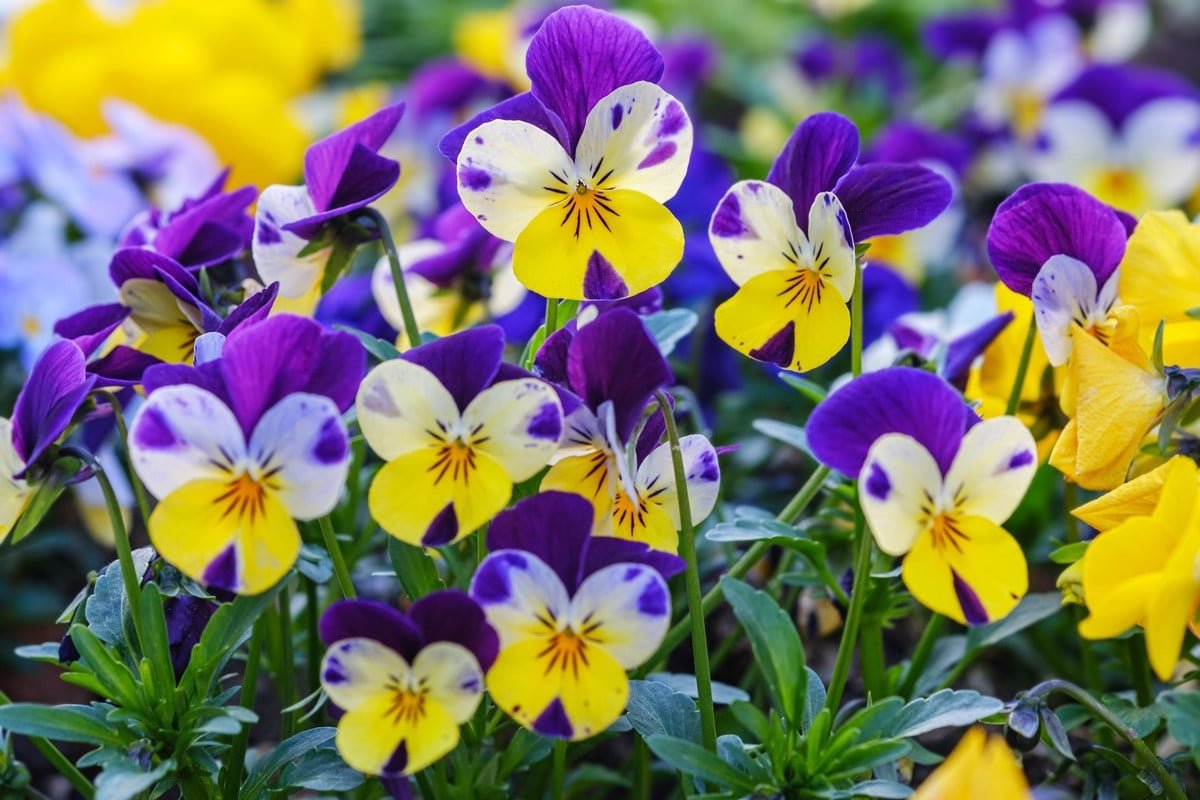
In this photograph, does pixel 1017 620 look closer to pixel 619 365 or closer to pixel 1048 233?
pixel 1048 233

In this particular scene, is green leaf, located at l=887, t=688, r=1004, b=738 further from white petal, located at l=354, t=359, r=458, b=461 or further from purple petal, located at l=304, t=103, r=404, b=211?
purple petal, located at l=304, t=103, r=404, b=211

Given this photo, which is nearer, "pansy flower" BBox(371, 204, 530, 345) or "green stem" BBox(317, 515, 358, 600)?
"green stem" BBox(317, 515, 358, 600)

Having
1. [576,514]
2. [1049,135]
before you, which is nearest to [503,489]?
[576,514]

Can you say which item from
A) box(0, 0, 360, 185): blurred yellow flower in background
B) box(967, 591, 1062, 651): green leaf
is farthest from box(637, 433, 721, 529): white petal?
box(0, 0, 360, 185): blurred yellow flower in background

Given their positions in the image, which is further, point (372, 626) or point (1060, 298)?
point (1060, 298)

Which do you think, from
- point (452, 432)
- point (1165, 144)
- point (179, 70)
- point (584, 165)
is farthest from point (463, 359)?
point (179, 70)

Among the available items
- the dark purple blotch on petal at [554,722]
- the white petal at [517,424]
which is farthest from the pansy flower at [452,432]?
the dark purple blotch on petal at [554,722]
